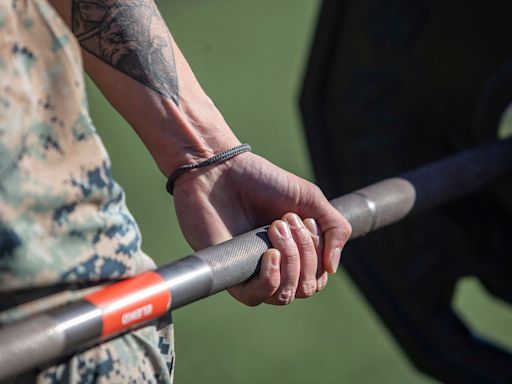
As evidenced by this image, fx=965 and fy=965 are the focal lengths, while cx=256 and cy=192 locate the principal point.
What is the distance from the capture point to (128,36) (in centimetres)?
98

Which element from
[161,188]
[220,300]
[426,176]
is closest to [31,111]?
[426,176]

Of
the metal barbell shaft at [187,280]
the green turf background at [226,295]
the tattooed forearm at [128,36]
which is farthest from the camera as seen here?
the green turf background at [226,295]

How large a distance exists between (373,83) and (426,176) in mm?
332

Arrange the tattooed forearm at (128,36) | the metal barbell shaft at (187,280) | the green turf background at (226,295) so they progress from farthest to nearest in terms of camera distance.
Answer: the green turf background at (226,295) → the tattooed forearm at (128,36) → the metal barbell shaft at (187,280)

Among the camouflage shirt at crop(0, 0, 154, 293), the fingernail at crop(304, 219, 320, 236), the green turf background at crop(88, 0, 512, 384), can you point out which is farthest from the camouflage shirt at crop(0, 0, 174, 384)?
the green turf background at crop(88, 0, 512, 384)

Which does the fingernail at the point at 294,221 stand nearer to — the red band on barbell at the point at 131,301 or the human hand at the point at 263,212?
the human hand at the point at 263,212

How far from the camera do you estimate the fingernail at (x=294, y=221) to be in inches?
39.6

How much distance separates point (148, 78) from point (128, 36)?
0.16ft

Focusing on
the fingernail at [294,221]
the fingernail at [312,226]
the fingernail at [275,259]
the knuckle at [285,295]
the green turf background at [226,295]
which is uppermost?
the fingernail at [294,221]

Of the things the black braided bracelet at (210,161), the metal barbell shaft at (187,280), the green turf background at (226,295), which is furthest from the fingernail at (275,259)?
the green turf background at (226,295)

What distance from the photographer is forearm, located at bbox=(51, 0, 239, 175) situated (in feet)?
3.18

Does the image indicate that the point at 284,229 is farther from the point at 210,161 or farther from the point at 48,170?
the point at 48,170

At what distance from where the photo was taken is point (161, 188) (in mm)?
Answer: 2580

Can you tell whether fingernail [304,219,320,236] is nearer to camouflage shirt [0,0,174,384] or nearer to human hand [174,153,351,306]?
human hand [174,153,351,306]
